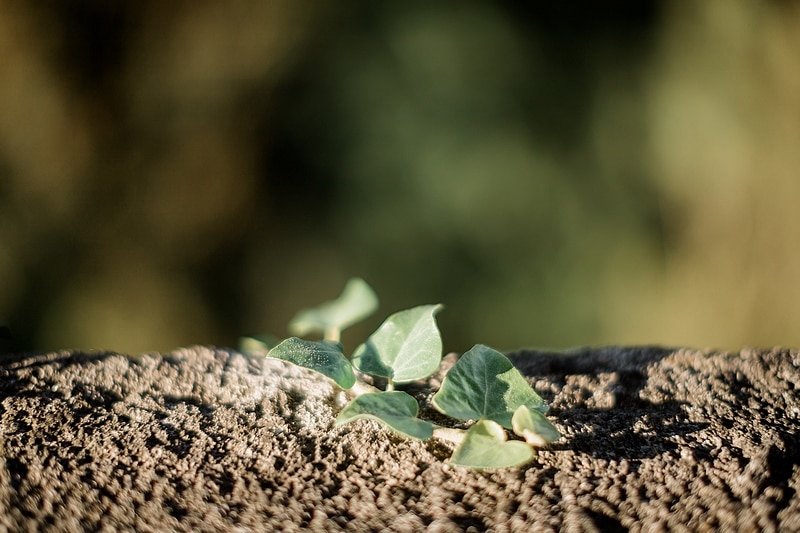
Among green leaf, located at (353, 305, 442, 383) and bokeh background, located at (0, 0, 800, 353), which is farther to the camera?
bokeh background, located at (0, 0, 800, 353)

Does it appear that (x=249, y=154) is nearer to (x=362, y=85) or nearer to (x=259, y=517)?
(x=362, y=85)

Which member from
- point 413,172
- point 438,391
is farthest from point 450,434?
point 413,172

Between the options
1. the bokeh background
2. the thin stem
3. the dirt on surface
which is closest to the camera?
the dirt on surface

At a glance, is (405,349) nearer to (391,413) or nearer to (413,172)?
(391,413)

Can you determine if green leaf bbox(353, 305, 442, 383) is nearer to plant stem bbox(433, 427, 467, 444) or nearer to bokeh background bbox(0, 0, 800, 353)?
plant stem bbox(433, 427, 467, 444)

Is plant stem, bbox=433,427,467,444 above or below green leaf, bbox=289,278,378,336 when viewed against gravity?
below

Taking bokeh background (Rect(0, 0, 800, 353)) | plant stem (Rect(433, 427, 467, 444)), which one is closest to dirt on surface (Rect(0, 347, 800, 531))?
plant stem (Rect(433, 427, 467, 444))

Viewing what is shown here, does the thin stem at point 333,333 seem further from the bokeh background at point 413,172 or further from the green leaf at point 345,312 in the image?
the bokeh background at point 413,172

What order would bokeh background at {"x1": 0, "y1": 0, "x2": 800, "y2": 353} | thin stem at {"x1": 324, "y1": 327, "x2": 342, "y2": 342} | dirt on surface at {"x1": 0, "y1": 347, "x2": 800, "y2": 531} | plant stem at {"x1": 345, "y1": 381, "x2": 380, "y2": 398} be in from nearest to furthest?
1. dirt on surface at {"x1": 0, "y1": 347, "x2": 800, "y2": 531}
2. plant stem at {"x1": 345, "y1": 381, "x2": 380, "y2": 398}
3. thin stem at {"x1": 324, "y1": 327, "x2": 342, "y2": 342}
4. bokeh background at {"x1": 0, "y1": 0, "x2": 800, "y2": 353}
